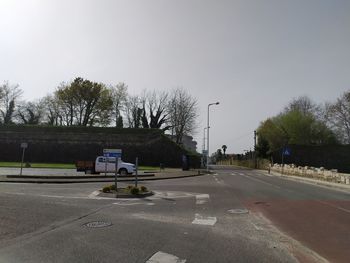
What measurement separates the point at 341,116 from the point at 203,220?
254 ft

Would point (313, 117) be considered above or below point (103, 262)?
above

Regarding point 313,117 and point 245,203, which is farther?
point 313,117

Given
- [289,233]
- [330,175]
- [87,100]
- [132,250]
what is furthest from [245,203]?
[87,100]

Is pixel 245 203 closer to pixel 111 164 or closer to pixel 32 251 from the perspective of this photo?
pixel 32 251

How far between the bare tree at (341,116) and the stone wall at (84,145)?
3026cm

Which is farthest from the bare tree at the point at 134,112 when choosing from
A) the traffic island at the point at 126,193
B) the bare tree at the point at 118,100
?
the traffic island at the point at 126,193

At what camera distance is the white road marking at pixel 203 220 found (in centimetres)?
1436

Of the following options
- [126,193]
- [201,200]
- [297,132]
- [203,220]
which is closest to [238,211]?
[203,220]

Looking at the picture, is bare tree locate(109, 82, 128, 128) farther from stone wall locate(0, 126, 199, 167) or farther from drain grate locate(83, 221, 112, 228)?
drain grate locate(83, 221, 112, 228)

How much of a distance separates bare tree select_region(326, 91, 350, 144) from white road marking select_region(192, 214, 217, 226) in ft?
242

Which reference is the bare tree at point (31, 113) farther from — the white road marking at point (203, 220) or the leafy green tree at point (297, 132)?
the white road marking at point (203, 220)

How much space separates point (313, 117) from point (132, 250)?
89108 millimetres

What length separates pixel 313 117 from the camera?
3703 inches

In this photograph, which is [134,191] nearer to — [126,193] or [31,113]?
[126,193]
